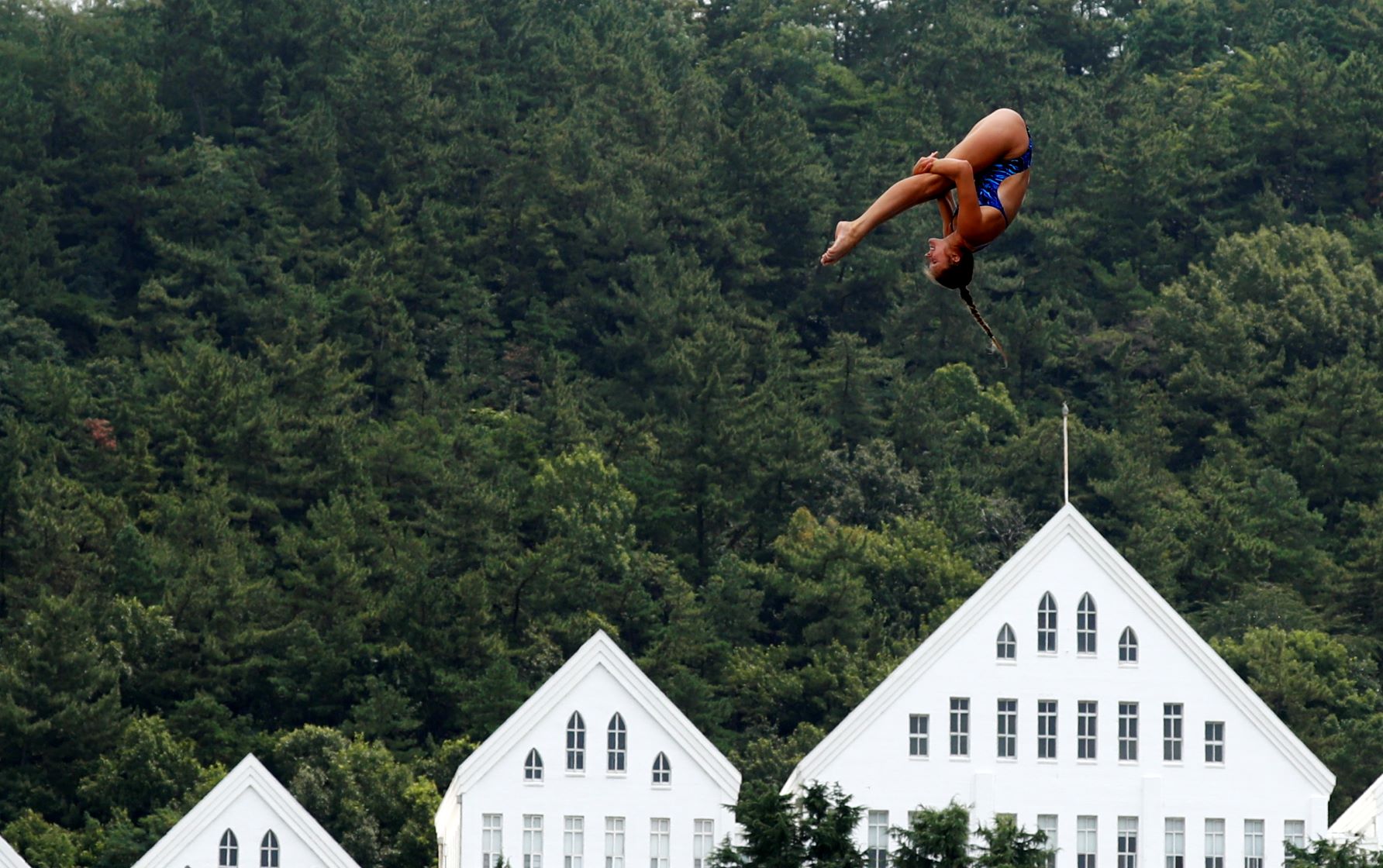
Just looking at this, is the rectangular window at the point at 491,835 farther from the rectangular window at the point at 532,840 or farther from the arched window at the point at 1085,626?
the arched window at the point at 1085,626

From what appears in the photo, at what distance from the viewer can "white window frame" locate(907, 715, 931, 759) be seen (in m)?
73.5

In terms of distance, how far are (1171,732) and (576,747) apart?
1337 cm

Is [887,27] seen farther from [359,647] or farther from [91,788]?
[91,788]

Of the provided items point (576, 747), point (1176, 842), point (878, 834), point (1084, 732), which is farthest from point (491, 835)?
point (1176, 842)

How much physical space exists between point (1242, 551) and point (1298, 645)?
9567 millimetres

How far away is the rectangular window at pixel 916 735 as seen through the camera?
7350 cm

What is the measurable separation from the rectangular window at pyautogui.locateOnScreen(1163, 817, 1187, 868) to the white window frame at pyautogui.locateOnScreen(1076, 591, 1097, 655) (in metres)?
4.18

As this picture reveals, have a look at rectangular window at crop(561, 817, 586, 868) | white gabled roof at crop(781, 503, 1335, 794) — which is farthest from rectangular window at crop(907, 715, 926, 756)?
rectangular window at crop(561, 817, 586, 868)

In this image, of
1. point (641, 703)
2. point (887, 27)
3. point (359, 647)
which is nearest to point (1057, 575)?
point (641, 703)

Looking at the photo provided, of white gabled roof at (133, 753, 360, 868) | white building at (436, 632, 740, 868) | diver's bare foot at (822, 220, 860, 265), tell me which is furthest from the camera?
white building at (436, 632, 740, 868)

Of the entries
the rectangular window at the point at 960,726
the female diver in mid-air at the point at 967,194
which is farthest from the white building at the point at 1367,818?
the female diver in mid-air at the point at 967,194

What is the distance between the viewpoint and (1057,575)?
7319 centimetres

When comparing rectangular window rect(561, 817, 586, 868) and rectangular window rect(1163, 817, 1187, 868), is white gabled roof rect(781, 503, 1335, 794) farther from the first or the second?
rectangular window rect(561, 817, 586, 868)

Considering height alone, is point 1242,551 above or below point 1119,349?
below
